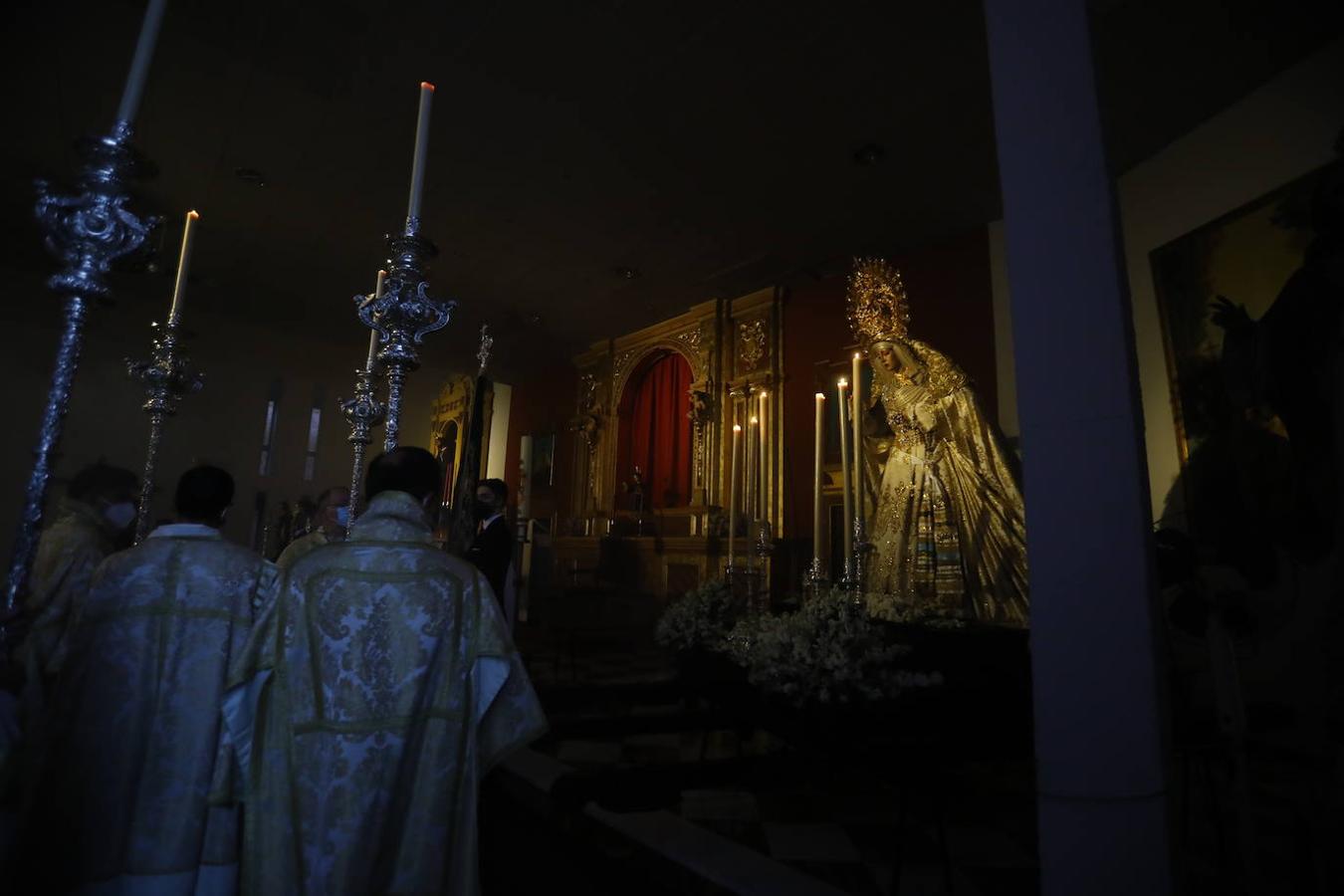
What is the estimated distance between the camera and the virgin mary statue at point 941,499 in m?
4.30

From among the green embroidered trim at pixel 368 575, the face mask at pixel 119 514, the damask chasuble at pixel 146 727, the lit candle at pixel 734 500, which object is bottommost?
the damask chasuble at pixel 146 727

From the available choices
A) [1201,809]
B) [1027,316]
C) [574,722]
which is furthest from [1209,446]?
[574,722]

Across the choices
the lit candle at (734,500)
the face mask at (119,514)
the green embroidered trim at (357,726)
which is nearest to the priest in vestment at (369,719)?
the green embroidered trim at (357,726)

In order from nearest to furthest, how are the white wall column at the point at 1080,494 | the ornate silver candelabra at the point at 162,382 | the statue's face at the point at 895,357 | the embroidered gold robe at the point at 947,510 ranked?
the white wall column at the point at 1080,494
the ornate silver candelabra at the point at 162,382
the embroidered gold robe at the point at 947,510
the statue's face at the point at 895,357

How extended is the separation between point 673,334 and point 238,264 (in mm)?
5999

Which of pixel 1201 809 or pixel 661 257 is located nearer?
pixel 1201 809

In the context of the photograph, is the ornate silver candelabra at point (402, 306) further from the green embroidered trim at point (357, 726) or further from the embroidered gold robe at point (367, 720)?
the green embroidered trim at point (357, 726)

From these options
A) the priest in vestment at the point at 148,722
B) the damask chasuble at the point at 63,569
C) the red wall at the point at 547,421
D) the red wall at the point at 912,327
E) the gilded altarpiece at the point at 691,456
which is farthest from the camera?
the red wall at the point at 547,421

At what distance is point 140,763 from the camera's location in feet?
6.32

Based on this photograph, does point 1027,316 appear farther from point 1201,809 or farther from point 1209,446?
point 1209,446

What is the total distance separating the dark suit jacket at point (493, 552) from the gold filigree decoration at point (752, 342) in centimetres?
493

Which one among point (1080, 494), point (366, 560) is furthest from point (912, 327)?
point (366, 560)

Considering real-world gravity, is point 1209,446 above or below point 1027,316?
above

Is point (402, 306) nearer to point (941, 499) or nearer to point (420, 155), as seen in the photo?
point (420, 155)
